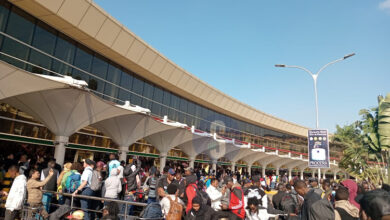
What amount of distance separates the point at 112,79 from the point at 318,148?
1559 cm

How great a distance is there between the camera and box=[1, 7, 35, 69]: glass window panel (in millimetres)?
13172

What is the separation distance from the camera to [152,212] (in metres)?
4.35

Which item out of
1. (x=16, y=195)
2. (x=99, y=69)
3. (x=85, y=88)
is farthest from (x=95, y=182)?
(x=99, y=69)

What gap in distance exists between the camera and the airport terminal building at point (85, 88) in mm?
11984

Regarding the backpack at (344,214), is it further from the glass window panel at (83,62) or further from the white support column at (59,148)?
the glass window panel at (83,62)

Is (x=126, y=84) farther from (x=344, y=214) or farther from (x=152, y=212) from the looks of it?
(x=344, y=214)

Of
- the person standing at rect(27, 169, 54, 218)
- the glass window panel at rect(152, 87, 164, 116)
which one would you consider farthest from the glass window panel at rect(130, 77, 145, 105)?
the person standing at rect(27, 169, 54, 218)

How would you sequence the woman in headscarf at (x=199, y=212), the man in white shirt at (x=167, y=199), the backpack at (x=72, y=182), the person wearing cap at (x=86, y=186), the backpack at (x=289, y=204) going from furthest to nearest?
the backpack at (x=72, y=182)
the person wearing cap at (x=86, y=186)
the backpack at (x=289, y=204)
the man in white shirt at (x=167, y=199)
the woman in headscarf at (x=199, y=212)

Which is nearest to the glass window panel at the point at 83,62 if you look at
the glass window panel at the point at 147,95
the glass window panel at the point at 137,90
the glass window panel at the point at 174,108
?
the glass window panel at the point at 137,90

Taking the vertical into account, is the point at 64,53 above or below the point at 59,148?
above

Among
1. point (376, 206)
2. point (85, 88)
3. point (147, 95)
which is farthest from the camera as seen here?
point (147, 95)

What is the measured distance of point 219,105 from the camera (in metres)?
32.8

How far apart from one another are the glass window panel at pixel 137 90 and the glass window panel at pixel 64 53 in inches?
243

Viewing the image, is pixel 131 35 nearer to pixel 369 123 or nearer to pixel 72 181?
pixel 72 181
